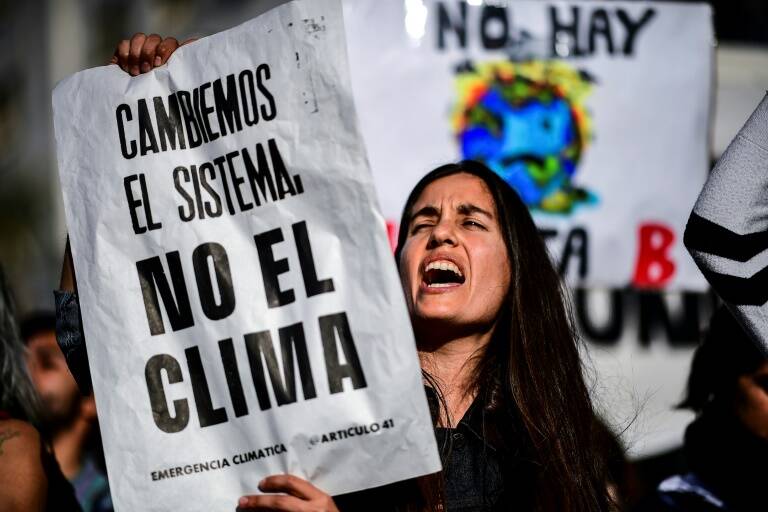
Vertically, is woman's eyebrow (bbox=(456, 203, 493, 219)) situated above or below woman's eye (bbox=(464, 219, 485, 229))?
above

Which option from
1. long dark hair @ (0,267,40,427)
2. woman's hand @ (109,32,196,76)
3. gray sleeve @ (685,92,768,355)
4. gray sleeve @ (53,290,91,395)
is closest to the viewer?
gray sleeve @ (685,92,768,355)

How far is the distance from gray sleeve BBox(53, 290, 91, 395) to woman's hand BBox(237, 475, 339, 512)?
56 centimetres

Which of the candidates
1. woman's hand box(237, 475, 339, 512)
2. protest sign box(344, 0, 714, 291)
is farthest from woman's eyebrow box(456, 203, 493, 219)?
protest sign box(344, 0, 714, 291)

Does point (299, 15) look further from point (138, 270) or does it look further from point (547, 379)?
point (547, 379)

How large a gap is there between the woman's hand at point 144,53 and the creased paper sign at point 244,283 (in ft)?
0.11

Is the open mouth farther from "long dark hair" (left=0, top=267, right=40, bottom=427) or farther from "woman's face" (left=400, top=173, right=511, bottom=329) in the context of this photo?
"long dark hair" (left=0, top=267, right=40, bottom=427)

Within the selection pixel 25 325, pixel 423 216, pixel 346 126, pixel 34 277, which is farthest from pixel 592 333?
pixel 34 277

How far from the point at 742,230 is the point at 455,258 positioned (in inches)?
23.8

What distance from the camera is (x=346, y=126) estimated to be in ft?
6.22

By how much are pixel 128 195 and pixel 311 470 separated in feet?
2.08

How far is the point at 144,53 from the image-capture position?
7.07 feet

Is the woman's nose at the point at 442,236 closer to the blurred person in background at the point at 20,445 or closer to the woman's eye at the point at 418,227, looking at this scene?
the woman's eye at the point at 418,227

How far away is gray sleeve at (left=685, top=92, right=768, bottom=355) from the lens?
1.97m

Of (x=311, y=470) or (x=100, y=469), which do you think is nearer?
(x=311, y=470)
